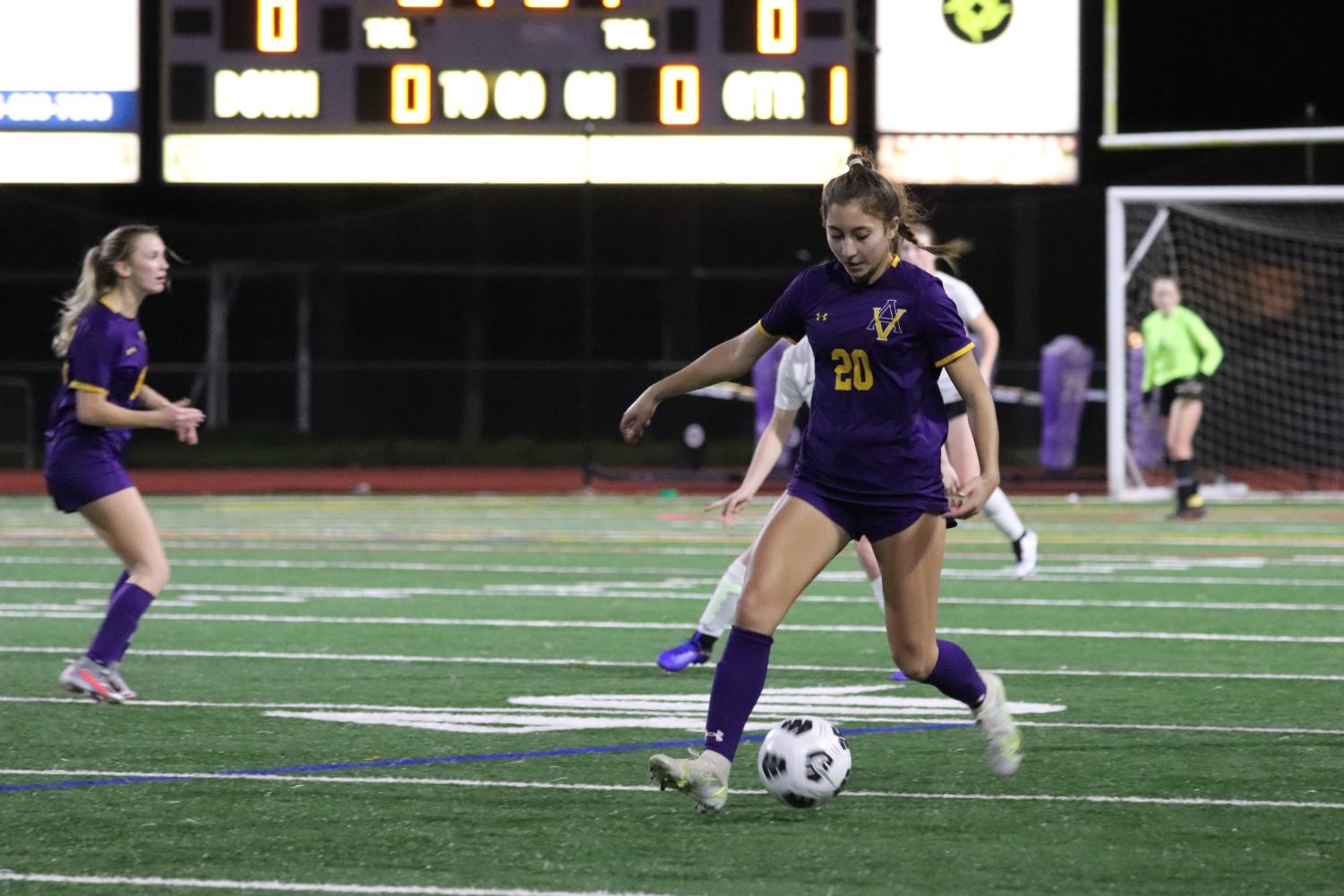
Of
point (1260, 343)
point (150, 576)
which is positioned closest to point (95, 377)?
point (150, 576)

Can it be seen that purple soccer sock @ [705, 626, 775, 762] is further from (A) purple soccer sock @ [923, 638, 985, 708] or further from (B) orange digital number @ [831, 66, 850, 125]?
(B) orange digital number @ [831, 66, 850, 125]

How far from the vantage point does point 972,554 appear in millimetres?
15094

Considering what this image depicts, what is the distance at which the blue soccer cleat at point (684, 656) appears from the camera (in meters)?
8.75

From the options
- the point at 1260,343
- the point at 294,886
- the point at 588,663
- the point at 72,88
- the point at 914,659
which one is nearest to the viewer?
the point at 294,886

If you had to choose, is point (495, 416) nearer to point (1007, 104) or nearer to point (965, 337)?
point (1007, 104)

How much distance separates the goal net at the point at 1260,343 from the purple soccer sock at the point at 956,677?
54.3 ft

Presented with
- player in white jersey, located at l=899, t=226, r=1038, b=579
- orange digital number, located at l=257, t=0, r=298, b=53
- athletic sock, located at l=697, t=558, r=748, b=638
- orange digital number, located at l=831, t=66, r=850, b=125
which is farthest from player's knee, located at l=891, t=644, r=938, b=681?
orange digital number, located at l=257, t=0, r=298, b=53

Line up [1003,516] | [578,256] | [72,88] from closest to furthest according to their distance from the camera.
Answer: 1. [1003,516]
2. [72,88]
3. [578,256]

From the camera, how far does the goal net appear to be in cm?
2303

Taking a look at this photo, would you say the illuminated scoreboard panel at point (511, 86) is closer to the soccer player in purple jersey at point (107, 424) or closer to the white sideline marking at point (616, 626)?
the white sideline marking at point (616, 626)

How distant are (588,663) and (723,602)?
84 cm

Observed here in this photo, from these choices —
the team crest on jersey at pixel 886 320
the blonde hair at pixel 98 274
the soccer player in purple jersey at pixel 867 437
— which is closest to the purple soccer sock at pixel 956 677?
the soccer player in purple jersey at pixel 867 437

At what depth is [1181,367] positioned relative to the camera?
60.5ft

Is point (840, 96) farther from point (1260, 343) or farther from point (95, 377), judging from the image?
point (95, 377)
